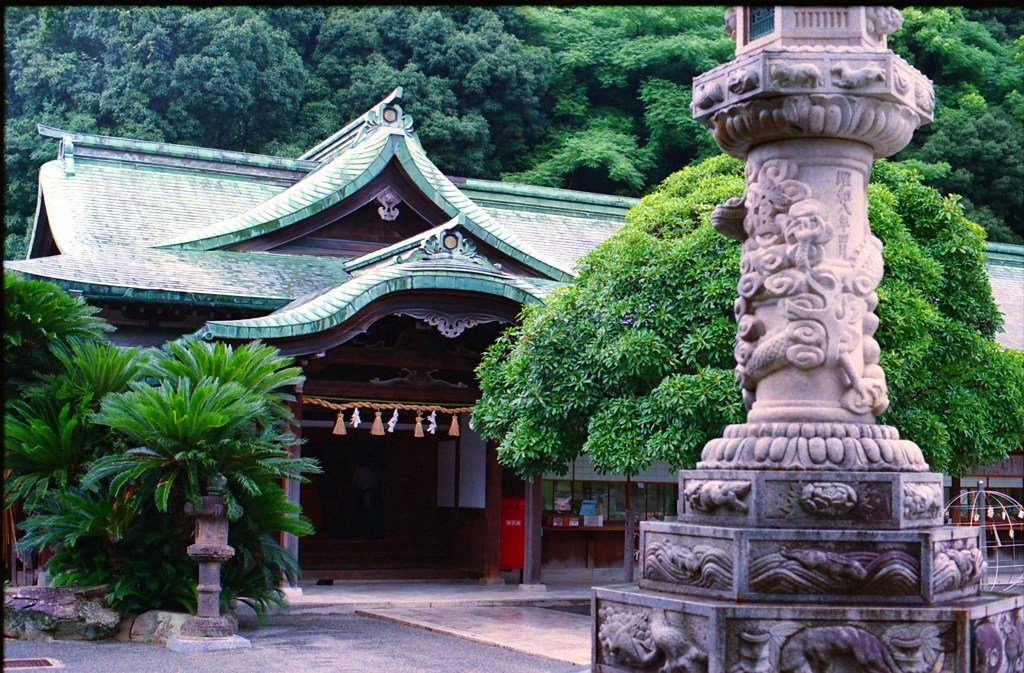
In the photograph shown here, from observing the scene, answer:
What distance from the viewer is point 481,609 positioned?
14828mm

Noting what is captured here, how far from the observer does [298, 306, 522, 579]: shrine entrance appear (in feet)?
53.9

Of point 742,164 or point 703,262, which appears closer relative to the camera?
point 703,262

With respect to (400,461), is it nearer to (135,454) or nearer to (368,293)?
(368,293)

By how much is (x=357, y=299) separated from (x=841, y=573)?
937cm

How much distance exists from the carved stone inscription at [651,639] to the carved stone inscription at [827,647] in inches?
7.8

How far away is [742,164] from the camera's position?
13.5 meters

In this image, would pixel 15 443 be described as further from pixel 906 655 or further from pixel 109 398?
pixel 906 655

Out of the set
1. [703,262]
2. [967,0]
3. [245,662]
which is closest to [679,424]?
[703,262]

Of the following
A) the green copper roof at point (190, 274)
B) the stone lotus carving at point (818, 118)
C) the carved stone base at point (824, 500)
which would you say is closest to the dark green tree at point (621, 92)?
the green copper roof at point (190, 274)

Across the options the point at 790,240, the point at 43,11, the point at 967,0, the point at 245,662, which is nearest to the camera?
the point at 967,0

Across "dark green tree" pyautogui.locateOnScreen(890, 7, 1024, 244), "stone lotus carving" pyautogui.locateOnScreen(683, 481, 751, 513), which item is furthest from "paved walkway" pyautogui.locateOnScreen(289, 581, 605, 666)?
"dark green tree" pyautogui.locateOnScreen(890, 7, 1024, 244)

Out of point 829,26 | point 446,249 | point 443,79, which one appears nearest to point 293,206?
point 446,249

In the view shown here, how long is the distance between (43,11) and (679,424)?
26770 mm

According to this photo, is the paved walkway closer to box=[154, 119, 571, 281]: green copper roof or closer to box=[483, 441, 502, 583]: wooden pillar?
box=[483, 441, 502, 583]: wooden pillar
